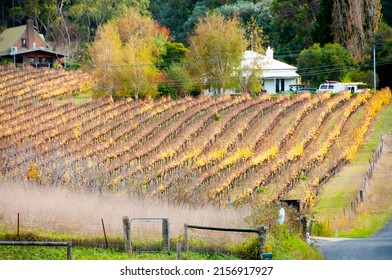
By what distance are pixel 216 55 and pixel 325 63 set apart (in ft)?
18.7

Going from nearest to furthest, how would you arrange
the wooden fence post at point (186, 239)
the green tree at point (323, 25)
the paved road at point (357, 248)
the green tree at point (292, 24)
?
the wooden fence post at point (186, 239) → the paved road at point (357, 248) → the green tree at point (323, 25) → the green tree at point (292, 24)

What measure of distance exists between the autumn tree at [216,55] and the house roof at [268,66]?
2.28ft

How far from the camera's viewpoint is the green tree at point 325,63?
54.2 m

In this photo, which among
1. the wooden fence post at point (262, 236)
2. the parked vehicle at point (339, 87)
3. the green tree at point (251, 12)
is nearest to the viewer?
the wooden fence post at point (262, 236)

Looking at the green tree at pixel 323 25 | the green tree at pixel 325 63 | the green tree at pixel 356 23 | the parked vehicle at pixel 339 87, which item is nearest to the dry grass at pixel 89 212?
the parked vehicle at pixel 339 87

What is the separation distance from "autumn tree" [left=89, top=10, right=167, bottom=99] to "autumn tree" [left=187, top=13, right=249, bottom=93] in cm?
214

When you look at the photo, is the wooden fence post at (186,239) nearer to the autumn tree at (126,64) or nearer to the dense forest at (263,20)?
the autumn tree at (126,64)

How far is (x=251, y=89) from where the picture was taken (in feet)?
174

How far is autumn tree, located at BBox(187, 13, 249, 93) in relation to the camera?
52781mm

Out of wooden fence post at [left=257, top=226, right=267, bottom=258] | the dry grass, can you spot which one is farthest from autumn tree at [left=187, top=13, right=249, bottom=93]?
wooden fence post at [left=257, top=226, right=267, bottom=258]

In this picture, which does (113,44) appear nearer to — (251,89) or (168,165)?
(251,89)

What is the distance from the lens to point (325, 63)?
54750 mm

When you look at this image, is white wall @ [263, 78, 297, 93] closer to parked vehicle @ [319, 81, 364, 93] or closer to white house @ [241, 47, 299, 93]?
white house @ [241, 47, 299, 93]
